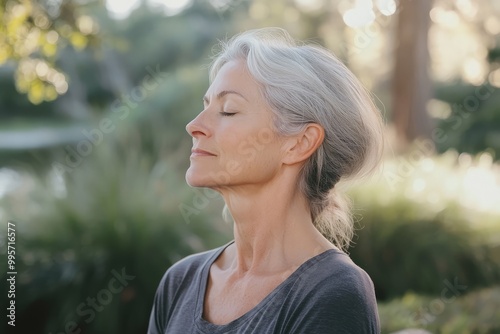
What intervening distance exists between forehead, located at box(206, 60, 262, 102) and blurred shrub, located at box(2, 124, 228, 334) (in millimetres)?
2684

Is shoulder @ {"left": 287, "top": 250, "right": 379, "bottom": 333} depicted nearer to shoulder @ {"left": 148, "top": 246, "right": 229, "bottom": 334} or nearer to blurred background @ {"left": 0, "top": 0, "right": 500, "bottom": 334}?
shoulder @ {"left": 148, "top": 246, "right": 229, "bottom": 334}

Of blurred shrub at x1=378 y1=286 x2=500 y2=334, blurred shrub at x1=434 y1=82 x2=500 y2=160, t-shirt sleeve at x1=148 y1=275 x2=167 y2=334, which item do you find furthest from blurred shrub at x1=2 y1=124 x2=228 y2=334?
blurred shrub at x1=434 y1=82 x2=500 y2=160

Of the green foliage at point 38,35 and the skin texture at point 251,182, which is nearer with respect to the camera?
the skin texture at point 251,182

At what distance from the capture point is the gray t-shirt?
173 centimetres

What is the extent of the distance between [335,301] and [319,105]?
50 cm

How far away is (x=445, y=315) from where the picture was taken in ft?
13.2

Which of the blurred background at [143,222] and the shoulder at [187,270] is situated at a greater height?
the shoulder at [187,270]

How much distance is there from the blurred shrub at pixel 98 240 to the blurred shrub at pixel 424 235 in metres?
1.12

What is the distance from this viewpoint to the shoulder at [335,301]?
1718mm

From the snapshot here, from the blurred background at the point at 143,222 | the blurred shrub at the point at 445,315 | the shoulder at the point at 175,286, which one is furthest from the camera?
the blurred background at the point at 143,222

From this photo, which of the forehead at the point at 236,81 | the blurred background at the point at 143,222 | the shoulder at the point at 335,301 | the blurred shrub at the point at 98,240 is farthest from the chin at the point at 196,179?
the blurred shrub at the point at 98,240

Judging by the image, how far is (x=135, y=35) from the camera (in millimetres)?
15945

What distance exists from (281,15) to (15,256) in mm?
10172

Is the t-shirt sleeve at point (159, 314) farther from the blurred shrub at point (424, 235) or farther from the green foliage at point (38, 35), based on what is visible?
the blurred shrub at point (424, 235)
